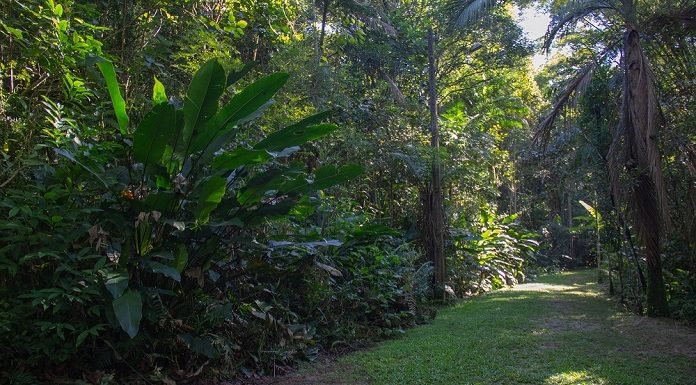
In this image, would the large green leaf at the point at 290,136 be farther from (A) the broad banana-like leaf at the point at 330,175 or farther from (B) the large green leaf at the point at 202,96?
(B) the large green leaf at the point at 202,96

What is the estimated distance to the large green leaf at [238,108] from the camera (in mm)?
4035

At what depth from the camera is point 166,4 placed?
18.5 ft

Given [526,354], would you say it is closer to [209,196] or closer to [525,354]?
[525,354]

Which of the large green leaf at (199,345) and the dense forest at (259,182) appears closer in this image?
the dense forest at (259,182)

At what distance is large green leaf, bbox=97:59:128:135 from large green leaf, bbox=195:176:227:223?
821 mm

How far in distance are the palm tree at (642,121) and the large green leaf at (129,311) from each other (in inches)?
243

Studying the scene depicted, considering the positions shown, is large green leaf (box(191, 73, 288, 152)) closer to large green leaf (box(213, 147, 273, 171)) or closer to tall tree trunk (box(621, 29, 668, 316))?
large green leaf (box(213, 147, 273, 171))

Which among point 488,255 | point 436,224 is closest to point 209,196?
point 436,224

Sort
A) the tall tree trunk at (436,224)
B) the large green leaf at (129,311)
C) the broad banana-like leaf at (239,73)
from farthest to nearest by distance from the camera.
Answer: the tall tree trunk at (436,224), the broad banana-like leaf at (239,73), the large green leaf at (129,311)

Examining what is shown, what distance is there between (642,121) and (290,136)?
498 centimetres

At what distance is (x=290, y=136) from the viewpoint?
14.5 feet

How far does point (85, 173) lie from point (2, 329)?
121 cm

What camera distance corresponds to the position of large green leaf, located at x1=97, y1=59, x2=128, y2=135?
145 inches

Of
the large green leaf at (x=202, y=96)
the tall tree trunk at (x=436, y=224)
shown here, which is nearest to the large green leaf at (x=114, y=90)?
the large green leaf at (x=202, y=96)
